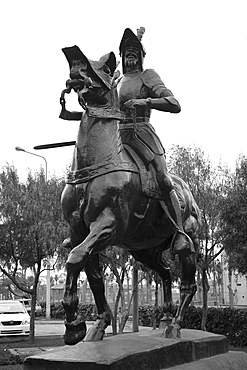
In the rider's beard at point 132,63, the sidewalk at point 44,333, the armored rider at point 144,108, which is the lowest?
the sidewalk at point 44,333

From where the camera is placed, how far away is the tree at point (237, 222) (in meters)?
16.4

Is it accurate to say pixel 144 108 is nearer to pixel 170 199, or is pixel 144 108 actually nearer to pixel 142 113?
pixel 142 113

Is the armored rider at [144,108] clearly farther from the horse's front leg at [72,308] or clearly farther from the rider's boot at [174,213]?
the horse's front leg at [72,308]

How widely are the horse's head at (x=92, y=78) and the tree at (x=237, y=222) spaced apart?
11785mm

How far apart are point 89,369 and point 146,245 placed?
2.05 metres

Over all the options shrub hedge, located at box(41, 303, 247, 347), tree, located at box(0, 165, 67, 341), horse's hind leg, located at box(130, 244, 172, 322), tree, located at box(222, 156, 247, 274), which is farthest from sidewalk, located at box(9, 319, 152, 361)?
horse's hind leg, located at box(130, 244, 172, 322)

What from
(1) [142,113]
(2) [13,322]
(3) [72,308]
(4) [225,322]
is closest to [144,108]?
(1) [142,113]

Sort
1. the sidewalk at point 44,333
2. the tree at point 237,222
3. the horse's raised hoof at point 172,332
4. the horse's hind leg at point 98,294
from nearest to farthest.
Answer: the horse's hind leg at point 98,294
the horse's raised hoof at point 172,332
the sidewalk at point 44,333
the tree at point 237,222

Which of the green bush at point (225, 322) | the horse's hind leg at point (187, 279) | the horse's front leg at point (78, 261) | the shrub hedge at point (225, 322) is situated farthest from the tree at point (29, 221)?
the horse's front leg at point (78, 261)

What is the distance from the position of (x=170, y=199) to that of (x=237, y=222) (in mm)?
11467

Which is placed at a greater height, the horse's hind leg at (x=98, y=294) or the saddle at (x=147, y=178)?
the saddle at (x=147, y=178)

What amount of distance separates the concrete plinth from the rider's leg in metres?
1.00

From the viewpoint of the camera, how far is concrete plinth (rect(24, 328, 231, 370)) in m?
4.07

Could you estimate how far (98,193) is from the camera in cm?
479
